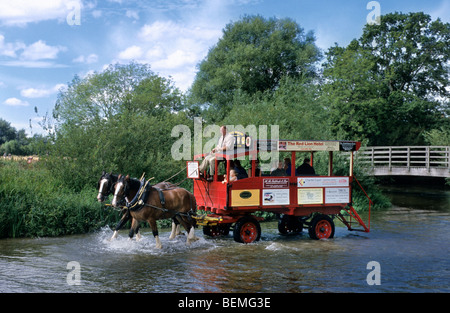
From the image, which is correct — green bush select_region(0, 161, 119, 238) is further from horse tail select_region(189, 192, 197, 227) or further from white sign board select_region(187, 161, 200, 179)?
white sign board select_region(187, 161, 200, 179)

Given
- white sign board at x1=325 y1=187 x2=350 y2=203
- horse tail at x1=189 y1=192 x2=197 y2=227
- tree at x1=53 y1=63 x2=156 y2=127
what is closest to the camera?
horse tail at x1=189 y1=192 x2=197 y2=227

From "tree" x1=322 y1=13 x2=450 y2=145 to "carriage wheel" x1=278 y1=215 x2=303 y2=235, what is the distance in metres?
23.6

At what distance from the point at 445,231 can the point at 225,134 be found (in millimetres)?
9111

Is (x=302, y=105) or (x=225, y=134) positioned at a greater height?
(x=302, y=105)

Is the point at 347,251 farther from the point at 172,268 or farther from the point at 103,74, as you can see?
the point at 103,74

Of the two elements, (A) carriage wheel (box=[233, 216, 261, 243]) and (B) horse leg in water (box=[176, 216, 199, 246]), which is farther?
(A) carriage wheel (box=[233, 216, 261, 243])

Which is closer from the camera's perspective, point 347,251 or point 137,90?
point 347,251

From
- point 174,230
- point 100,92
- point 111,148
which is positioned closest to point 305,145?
point 174,230

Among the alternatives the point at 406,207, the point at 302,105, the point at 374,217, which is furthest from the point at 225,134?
the point at 302,105

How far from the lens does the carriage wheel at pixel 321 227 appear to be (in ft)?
45.9

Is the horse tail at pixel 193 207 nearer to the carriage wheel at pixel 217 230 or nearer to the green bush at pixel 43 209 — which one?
the carriage wheel at pixel 217 230

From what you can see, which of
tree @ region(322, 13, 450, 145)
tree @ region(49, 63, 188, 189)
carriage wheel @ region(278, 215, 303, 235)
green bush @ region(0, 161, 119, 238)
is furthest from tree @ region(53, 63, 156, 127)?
carriage wheel @ region(278, 215, 303, 235)

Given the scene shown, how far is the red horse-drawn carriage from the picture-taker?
12.8 m
